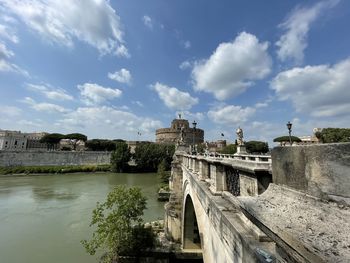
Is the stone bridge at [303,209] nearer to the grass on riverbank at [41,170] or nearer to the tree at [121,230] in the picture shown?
the tree at [121,230]

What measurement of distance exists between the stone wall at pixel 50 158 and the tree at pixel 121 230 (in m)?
60.3

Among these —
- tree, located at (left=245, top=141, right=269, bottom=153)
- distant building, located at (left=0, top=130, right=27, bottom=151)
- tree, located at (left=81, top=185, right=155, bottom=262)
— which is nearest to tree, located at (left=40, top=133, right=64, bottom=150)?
distant building, located at (left=0, top=130, right=27, bottom=151)

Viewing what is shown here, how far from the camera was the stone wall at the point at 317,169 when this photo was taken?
1120mm

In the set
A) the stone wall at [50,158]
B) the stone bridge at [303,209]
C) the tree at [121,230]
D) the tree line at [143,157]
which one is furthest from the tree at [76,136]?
the stone bridge at [303,209]

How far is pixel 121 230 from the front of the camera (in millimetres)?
12273

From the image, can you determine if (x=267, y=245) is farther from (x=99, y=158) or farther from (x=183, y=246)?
(x=99, y=158)

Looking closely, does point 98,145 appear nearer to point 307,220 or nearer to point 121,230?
point 121,230

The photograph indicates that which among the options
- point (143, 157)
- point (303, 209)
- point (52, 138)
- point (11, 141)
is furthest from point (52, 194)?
point (11, 141)

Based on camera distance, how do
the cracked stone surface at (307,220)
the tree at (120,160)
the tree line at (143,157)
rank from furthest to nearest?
1. the tree line at (143,157)
2. the tree at (120,160)
3. the cracked stone surface at (307,220)

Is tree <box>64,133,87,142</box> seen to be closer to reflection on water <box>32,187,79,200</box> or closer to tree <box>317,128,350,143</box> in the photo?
reflection on water <box>32,187,79,200</box>

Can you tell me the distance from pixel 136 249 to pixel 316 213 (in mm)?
13235

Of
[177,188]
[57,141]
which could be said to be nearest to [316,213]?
[177,188]

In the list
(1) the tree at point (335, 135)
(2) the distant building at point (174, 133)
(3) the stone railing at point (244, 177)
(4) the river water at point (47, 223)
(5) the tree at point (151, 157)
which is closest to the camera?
(3) the stone railing at point (244, 177)

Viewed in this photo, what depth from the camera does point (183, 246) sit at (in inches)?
547
